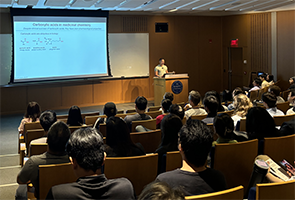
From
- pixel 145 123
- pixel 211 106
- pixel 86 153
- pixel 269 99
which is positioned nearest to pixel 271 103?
pixel 269 99

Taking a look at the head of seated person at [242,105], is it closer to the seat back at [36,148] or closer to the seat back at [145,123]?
the seat back at [145,123]

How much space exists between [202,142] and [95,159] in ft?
2.31

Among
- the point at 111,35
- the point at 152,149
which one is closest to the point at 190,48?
the point at 111,35

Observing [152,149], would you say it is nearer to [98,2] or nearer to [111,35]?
[98,2]

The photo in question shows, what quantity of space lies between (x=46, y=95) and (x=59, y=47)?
5.70 ft

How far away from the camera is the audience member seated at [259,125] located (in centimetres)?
329

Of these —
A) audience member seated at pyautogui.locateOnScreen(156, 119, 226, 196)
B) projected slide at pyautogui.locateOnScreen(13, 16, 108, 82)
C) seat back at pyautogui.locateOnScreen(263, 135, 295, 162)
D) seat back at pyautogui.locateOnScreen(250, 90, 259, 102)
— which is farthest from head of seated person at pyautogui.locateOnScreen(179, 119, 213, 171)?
projected slide at pyautogui.locateOnScreen(13, 16, 108, 82)

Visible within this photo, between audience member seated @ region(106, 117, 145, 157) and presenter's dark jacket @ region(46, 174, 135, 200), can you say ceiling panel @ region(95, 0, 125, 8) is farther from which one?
presenter's dark jacket @ region(46, 174, 135, 200)

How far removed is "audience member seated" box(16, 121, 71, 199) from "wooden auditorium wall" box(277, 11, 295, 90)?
10.4 metres

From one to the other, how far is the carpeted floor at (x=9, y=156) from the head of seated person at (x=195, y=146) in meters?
2.66

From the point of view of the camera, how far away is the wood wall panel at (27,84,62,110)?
1026 centimetres

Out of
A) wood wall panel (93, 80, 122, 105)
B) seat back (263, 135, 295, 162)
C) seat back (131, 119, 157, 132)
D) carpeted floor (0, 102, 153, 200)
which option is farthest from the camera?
wood wall panel (93, 80, 122, 105)

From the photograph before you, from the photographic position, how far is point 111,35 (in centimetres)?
1120

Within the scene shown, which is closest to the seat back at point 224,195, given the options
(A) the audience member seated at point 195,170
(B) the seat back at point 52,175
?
(A) the audience member seated at point 195,170
